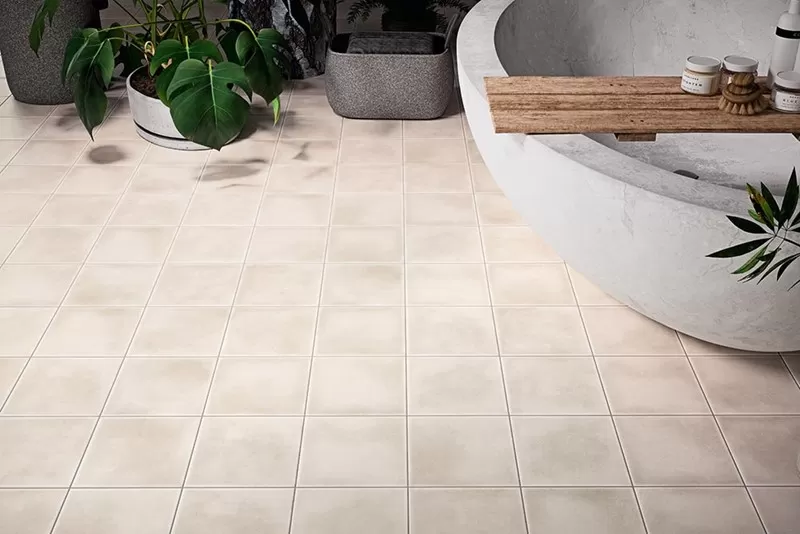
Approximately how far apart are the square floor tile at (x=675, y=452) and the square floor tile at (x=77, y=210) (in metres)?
1.72

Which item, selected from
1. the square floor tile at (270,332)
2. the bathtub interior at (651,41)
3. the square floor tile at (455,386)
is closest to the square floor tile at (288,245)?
the square floor tile at (270,332)

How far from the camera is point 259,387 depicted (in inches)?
88.8

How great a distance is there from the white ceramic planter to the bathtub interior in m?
1.19

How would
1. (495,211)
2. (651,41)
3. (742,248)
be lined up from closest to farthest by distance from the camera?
(742,248) → (495,211) → (651,41)

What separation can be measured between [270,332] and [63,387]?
51cm

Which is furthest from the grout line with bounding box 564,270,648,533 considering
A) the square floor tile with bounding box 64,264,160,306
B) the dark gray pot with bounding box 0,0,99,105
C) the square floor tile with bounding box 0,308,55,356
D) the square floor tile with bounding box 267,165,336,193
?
the dark gray pot with bounding box 0,0,99,105

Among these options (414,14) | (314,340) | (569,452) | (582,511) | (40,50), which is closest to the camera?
(582,511)

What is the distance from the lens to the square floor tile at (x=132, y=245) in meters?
2.77

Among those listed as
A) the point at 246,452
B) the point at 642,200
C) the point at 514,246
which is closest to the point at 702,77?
the point at 642,200

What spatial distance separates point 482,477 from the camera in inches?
78.4

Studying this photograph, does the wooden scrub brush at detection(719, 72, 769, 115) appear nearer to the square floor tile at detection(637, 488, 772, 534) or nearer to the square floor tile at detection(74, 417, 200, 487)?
the square floor tile at detection(637, 488, 772, 534)

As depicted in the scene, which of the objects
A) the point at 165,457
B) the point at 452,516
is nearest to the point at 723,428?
the point at 452,516

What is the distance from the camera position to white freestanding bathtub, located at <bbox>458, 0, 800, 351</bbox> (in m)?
1.93

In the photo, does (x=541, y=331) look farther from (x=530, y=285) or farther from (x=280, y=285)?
(x=280, y=285)
